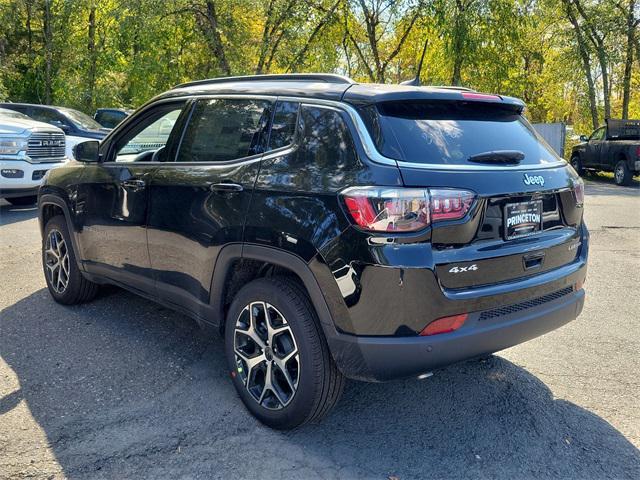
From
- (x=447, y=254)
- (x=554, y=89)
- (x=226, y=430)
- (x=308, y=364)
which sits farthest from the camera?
(x=554, y=89)

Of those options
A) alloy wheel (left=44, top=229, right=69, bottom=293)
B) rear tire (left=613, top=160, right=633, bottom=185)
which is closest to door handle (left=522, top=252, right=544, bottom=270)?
alloy wheel (left=44, top=229, right=69, bottom=293)

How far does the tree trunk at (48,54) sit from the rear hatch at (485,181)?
25.8 m

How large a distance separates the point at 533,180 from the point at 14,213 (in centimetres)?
947

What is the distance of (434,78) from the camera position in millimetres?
22984

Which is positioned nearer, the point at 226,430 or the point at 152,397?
the point at 226,430

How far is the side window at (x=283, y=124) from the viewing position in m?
3.30

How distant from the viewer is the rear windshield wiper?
10.0 feet

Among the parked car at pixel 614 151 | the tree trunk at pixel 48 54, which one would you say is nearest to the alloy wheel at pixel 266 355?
the parked car at pixel 614 151

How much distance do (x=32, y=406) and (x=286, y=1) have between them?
18.8m

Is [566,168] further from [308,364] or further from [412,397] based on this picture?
[308,364]

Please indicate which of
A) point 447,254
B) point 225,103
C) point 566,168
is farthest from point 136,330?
point 566,168

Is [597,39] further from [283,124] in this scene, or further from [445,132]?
[283,124]

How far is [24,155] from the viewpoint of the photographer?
10180mm

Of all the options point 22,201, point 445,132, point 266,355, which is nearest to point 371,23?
point 22,201
